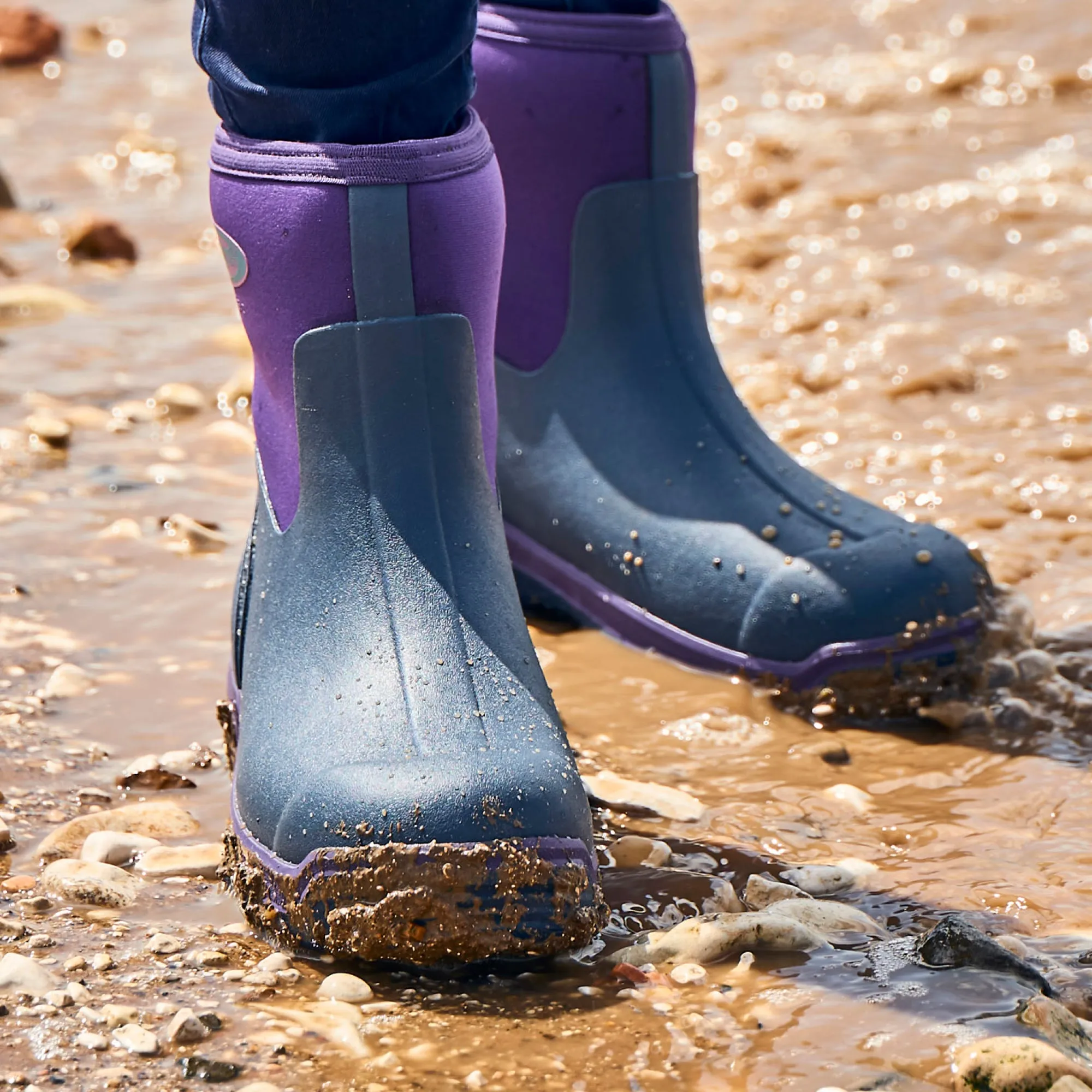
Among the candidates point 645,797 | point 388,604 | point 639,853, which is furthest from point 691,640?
point 388,604

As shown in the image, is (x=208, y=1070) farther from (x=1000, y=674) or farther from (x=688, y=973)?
(x=1000, y=674)

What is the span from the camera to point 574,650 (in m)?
1.87

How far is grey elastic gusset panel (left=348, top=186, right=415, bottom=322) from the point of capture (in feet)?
4.28

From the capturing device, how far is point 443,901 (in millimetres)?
1202

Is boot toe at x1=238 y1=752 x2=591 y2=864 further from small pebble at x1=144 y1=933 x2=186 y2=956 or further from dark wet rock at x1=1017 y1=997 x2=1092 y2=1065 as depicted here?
dark wet rock at x1=1017 y1=997 x2=1092 y2=1065

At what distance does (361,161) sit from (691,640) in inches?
28.0

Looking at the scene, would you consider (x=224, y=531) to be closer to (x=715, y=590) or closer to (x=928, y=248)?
(x=715, y=590)

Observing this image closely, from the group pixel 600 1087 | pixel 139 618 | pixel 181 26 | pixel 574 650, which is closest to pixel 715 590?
pixel 574 650

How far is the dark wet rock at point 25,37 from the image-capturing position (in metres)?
4.82

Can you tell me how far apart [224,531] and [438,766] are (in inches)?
38.4

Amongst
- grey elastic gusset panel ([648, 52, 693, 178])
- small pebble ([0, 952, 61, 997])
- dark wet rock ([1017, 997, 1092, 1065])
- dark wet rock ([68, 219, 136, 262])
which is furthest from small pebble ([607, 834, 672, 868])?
dark wet rock ([68, 219, 136, 262])

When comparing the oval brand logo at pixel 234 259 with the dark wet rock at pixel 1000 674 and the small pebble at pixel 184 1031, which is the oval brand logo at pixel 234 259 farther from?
the dark wet rock at pixel 1000 674

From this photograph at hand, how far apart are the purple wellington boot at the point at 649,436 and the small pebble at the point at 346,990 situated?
0.69 meters

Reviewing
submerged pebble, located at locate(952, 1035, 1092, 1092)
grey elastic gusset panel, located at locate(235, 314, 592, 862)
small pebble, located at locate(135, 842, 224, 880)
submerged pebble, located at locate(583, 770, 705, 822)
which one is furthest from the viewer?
submerged pebble, located at locate(583, 770, 705, 822)
